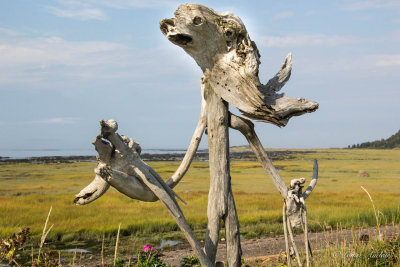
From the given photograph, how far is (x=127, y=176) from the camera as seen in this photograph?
167 inches

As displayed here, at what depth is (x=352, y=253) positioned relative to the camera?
680cm

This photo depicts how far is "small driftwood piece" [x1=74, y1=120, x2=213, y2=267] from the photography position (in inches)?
161

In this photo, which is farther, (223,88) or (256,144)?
(256,144)

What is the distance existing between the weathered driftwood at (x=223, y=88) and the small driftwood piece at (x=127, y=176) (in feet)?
1.50

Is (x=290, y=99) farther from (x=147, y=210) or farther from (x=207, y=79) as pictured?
(x=147, y=210)

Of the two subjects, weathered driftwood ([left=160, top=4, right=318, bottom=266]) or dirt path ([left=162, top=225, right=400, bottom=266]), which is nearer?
weathered driftwood ([left=160, top=4, right=318, bottom=266])

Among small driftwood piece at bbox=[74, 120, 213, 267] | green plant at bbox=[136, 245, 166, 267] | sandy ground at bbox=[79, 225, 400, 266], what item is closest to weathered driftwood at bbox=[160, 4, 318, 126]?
small driftwood piece at bbox=[74, 120, 213, 267]

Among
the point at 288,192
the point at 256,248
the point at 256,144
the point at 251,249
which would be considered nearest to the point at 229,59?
the point at 256,144

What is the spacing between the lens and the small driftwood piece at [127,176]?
161 inches

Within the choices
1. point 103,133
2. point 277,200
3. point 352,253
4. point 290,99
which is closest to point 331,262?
point 352,253

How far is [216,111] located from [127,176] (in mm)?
1295

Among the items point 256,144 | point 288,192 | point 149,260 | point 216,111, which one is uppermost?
point 216,111

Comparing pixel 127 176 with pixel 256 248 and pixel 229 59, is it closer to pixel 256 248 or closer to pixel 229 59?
pixel 229 59

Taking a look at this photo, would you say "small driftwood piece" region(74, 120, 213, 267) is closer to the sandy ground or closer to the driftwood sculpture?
the driftwood sculpture
